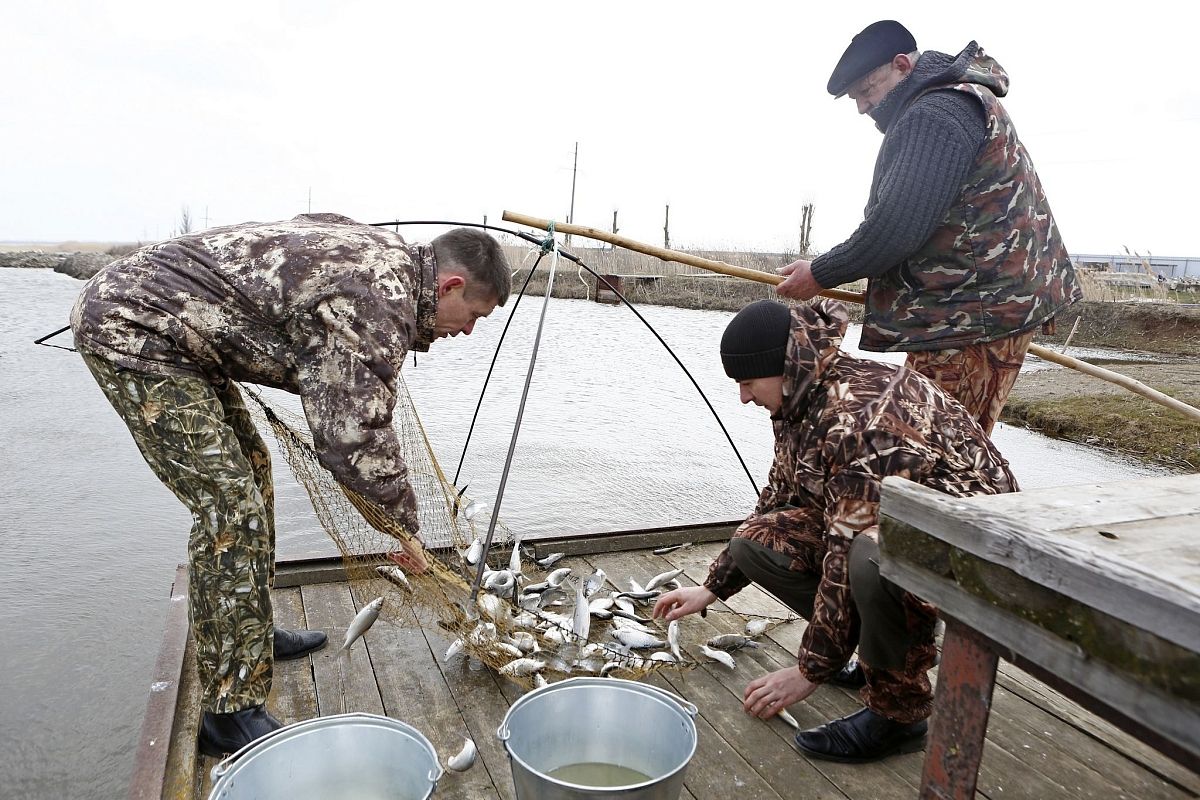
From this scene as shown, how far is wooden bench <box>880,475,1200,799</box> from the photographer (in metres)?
1.05

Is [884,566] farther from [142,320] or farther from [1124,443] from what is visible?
[1124,443]

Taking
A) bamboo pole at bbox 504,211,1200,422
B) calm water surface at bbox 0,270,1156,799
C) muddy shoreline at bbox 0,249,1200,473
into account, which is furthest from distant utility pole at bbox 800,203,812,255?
bamboo pole at bbox 504,211,1200,422

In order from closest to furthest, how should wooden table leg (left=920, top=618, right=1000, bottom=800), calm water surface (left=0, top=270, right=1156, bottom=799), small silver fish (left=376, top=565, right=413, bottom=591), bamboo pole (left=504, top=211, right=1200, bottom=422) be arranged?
wooden table leg (left=920, top=618, right=1000, bottom=800)
small silver fish (left=376, top=565, right=413, bottom=591)
bamboo pole (left=504, top=211, right=1200, bottom=422)
calm water surface (left=0, top=270, right=1156, bottom=799)

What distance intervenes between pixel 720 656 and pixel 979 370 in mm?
1416

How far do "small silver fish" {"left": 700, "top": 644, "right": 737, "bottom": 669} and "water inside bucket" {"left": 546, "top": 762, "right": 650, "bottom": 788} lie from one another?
0.84 metres

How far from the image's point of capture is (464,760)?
7.74 feet

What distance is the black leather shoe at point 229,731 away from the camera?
2.40 metres

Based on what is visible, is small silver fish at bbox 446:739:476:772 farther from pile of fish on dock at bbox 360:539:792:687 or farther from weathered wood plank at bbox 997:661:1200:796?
weathered wood plank at bbox 997:661:1200:796

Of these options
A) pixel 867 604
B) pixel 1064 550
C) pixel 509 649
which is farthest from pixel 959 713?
pixel 509 649

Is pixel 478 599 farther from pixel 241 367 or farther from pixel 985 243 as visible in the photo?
pixel 985 243

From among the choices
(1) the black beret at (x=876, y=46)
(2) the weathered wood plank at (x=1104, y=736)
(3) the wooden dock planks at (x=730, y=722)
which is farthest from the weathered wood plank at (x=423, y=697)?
(1) the black beret at (x=876, y=46)

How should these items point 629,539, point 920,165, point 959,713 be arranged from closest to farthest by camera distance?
point 959,713 < point 920,165 < point 629,539

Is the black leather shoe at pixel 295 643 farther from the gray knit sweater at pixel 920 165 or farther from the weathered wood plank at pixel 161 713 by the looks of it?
the gray knit sweater at pixel 920 165

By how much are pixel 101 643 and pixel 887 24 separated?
16.1 ft
